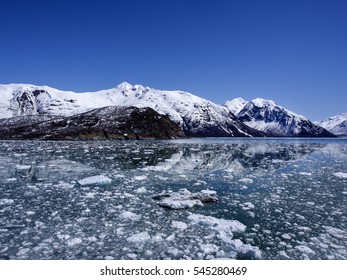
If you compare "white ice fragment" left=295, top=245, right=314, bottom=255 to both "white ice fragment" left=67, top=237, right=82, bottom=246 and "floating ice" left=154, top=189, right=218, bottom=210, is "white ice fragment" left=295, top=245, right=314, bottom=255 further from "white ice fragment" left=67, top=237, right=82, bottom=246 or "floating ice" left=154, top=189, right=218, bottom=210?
"white ice fragment" left=67, top=237, right=82, bottom=246

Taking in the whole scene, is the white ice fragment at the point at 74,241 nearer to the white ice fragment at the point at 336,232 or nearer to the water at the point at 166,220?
the water at the point at 166,220

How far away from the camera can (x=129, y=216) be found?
9.09 meters

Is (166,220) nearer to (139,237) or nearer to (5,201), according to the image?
(139,237)

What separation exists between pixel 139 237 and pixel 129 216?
5.97ft

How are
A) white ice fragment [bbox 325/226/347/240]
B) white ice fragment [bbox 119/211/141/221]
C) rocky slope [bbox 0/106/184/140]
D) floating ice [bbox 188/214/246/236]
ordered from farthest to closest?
rocky slope [bbox 0/106/184/140]
white ice fragment [bbox 119/211/141/221]
floating ice [bbox 188/214/246/236]
white ice fragment [bbox 325/226/347/240]

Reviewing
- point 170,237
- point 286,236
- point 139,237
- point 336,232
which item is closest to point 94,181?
point 139,237

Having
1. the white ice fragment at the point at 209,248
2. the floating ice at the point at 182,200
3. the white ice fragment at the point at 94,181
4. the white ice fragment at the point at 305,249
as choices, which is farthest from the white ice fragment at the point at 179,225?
the white ice fragment at the point at 94,181

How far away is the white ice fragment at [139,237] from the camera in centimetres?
721

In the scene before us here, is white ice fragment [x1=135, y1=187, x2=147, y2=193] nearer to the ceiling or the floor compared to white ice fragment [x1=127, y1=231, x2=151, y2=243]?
nearer to the ceiling

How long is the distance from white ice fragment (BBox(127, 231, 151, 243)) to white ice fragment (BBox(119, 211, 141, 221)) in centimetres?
134

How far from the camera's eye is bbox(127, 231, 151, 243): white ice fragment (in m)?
7.21

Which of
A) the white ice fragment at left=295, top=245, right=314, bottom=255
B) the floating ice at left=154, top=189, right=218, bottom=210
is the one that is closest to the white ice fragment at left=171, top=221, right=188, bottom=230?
the floating ice at left=154, top=189, right=218, bottom=210

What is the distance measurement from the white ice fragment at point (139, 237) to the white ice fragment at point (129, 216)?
134 cm
